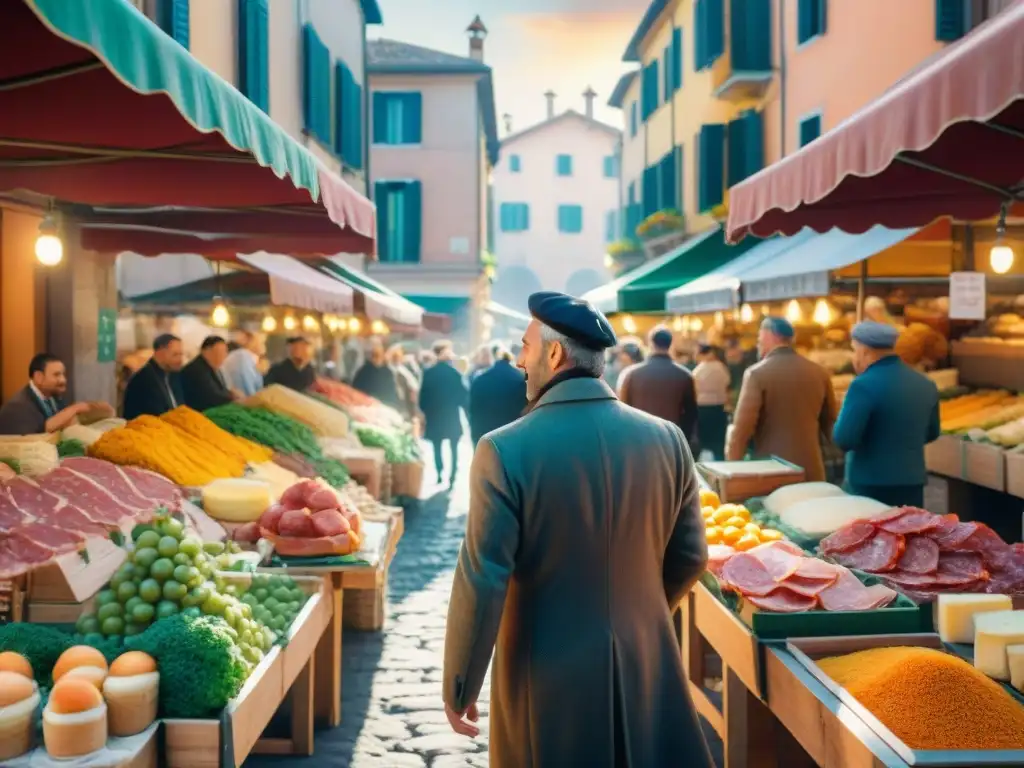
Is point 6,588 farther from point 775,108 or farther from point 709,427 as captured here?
point 775,108

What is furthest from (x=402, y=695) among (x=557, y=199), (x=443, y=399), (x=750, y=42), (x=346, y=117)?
(x=557, y=199)

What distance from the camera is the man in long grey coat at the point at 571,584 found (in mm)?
2770

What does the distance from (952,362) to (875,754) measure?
9186 millimetres

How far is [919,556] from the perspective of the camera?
14.4 feet

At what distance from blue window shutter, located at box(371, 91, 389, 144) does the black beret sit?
2810cm

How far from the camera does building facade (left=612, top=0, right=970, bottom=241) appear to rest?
12820 millimetres

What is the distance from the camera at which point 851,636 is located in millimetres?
3684

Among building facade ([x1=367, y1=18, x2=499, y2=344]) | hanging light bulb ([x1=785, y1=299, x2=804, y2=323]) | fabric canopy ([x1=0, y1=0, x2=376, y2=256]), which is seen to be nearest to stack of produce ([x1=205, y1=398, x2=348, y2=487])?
fabric canopy ([x1=0, y1=0, x2=376, y2=256])

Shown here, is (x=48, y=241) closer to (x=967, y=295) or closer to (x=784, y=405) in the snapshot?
(x=784, y=405)

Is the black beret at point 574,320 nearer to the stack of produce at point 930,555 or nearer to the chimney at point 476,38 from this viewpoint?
the stack of produce at point 930,555

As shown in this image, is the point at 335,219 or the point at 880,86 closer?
the point at 335,219

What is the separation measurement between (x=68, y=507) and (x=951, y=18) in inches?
428

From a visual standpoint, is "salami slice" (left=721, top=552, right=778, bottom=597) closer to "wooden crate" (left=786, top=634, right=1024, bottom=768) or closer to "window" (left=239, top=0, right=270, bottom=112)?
"wooden crate" (left=786, top=634, right=1024, bottom=768)

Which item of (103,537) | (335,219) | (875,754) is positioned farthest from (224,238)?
(875,754)
